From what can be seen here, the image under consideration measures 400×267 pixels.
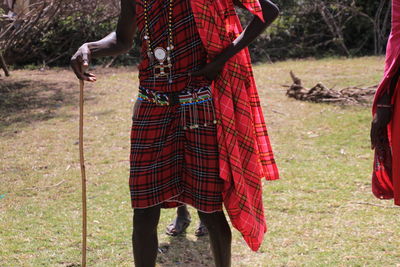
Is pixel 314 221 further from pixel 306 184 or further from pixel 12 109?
pixel 12 109

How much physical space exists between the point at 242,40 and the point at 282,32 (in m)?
11.0

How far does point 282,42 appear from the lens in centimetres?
1333

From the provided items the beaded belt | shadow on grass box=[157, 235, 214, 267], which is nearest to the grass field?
shadow on grass box=[157, 235, 214, 267]

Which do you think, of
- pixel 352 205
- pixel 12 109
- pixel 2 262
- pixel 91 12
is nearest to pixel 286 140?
pixel 352 205

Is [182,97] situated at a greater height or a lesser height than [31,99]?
greater

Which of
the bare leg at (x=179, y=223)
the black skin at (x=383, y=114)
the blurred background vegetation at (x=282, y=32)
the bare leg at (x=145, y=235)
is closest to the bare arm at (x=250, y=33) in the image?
the black skin at (x=383, y=114)

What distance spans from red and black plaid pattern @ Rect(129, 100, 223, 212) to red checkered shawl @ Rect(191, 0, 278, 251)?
0.07 metres

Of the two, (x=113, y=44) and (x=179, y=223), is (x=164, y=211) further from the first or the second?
(x=113, y=44)

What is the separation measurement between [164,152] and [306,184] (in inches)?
102

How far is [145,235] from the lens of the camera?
280cm

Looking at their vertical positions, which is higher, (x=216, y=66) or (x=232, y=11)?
(x=232, y=11)

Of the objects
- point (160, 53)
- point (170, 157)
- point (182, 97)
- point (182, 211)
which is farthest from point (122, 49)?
point (182, 211)

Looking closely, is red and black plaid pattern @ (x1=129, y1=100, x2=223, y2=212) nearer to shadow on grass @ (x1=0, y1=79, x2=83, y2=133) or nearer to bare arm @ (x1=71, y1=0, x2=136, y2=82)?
bare arm @ (x1=71, y1=0, x2=136, y2=82)

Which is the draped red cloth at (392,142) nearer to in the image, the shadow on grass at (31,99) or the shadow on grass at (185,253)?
the shadow on grass at (185,253)
